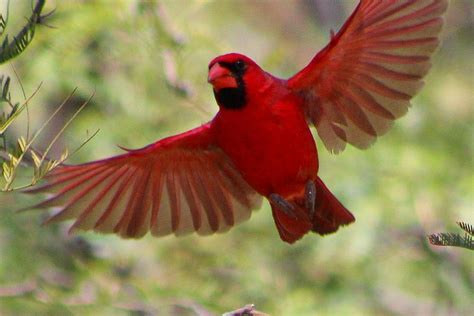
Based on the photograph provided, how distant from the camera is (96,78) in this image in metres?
7.34

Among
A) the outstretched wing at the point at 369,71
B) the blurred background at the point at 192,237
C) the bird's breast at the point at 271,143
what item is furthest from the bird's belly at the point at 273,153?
the blurred background at the point at 192,237

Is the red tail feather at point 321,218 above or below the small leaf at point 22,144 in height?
below

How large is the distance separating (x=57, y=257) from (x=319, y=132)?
10.4 feet

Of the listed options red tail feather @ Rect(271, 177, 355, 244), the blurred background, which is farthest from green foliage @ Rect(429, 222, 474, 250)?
the blurred background

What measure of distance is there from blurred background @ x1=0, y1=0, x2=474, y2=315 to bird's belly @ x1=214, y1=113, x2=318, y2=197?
5.55 ft

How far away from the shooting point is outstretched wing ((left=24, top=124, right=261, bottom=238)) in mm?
4672

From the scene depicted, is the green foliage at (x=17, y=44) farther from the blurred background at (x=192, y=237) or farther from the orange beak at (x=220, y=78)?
the blurred background at (x=192, y=237)

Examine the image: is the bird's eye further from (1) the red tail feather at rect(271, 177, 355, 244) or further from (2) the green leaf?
(2) the green leaf

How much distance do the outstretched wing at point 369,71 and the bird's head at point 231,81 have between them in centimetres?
20

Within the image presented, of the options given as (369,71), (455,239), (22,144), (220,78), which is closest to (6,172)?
(22,144)

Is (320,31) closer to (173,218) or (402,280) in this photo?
(402,280)

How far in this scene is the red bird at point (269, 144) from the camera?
4270 millimetres

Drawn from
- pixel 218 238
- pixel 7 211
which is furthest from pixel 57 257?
pixel 218 238

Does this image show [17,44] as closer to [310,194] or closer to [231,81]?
[231,81]
